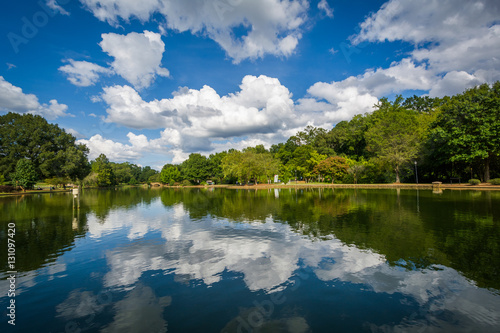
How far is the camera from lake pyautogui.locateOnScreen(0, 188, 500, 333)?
5383 mm

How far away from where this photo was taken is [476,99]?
38906 millimetres

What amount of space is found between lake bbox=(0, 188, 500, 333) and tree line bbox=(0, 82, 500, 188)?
3482 centimetres

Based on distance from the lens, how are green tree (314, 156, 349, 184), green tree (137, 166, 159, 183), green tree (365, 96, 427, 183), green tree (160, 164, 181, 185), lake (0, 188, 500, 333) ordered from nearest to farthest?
lake (0, 188, 500, 333) < green tree (365, 96, 427, 183) < green tree (314, 156, 349, 184) < green tree (160, 164, 181, 185) < green tree (137, 166, 159, 183)

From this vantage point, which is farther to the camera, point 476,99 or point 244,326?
point 476,99

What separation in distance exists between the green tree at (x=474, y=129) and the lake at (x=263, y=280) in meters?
32.4

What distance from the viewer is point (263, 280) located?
24.5 ft

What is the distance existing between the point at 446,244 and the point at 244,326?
31.7 feet

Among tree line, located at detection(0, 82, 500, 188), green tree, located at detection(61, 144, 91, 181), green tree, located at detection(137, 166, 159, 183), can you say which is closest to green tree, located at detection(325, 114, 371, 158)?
tree line, located at detection(0, 82, 500, 188)

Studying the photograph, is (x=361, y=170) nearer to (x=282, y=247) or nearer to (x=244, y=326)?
(x=282, y=247)

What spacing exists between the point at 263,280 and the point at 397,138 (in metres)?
53.0

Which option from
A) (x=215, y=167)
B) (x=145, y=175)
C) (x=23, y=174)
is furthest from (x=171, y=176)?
(x=145, y=175)

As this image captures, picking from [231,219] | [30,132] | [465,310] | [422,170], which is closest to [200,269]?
[465,310]

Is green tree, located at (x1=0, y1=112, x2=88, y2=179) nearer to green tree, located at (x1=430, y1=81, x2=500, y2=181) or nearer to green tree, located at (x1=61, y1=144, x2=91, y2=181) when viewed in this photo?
green tree, located at (x1=61, y1=144, x2=91, y2=181)

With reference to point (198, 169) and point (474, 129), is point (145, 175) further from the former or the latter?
point (474, 129)
